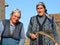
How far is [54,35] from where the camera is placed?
6480mm

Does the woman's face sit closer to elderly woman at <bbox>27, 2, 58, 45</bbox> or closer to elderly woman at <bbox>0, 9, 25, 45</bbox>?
elderly woman at <bbox>27, 2, 58, 45</bbox>

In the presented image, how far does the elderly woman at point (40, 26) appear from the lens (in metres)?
6.34

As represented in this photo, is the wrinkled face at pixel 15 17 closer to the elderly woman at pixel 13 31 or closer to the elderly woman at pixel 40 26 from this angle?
the elderly woman at pixel 13 31

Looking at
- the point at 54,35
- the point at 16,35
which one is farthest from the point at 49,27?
A: the point at 16,35

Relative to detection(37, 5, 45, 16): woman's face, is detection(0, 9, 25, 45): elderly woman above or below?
below

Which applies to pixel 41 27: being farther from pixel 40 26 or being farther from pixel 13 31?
pixel 13 31

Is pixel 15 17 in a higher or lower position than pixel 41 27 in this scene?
higher

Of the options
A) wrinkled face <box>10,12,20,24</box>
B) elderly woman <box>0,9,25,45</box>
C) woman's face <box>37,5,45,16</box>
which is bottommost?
elderly woman <box>0,9,25,45</box>

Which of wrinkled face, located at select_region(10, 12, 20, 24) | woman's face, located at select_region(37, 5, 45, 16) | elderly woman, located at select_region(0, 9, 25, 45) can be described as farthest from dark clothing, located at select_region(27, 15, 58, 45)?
wrinkled face, located at select_region(10, 12, 20, 24)

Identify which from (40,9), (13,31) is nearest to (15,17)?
(13,31)

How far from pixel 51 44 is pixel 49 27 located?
0.37 m

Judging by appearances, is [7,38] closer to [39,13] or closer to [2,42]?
[2,42]

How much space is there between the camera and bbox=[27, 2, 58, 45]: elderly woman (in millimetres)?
6344

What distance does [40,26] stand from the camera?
6.35 m
